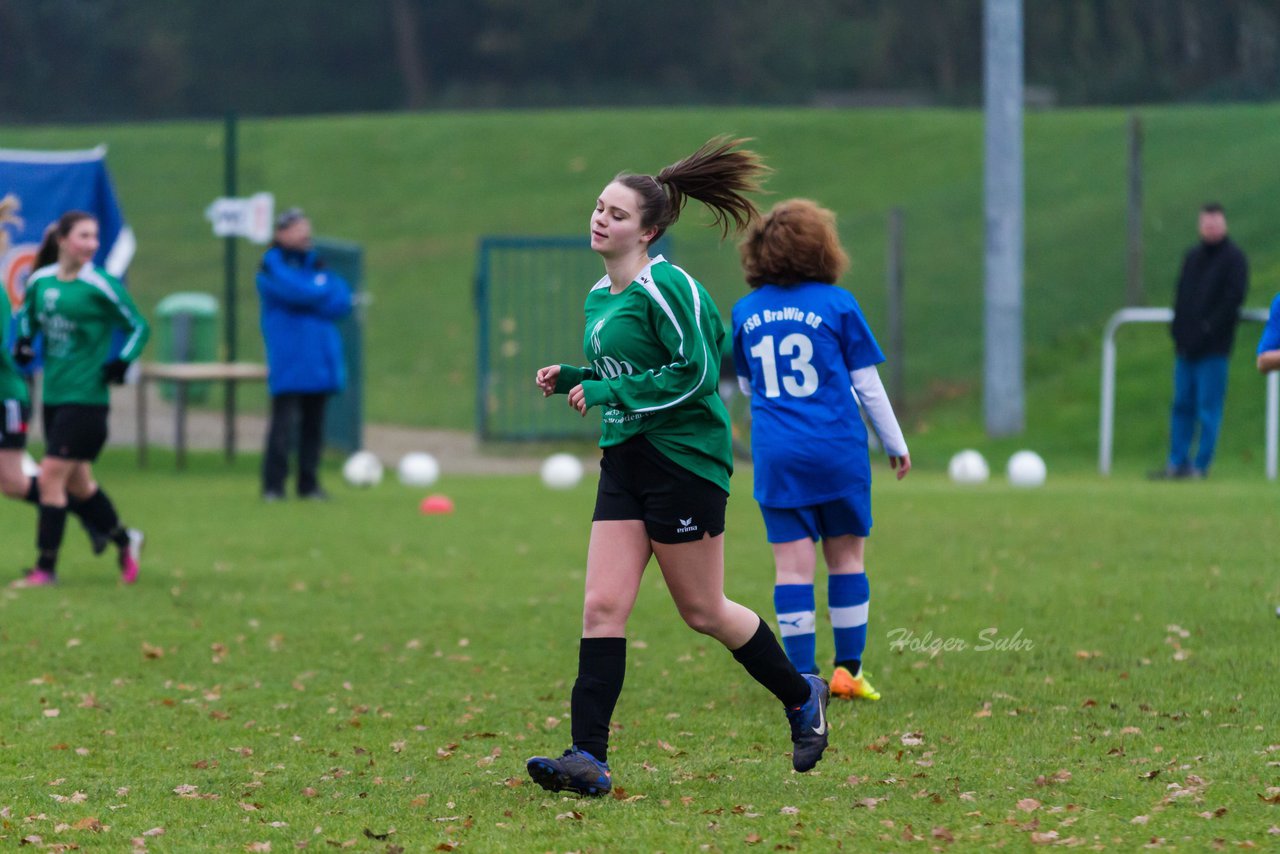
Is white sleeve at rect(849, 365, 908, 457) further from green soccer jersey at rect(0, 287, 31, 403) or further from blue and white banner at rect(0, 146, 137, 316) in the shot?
blue and white banner at rect(0, 146, 137, 316)

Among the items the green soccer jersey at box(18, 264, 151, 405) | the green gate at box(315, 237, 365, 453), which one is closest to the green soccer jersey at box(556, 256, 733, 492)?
the green soccer jersey at box(18, 264, 151, 405)

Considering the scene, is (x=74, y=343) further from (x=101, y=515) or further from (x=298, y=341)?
(x=298, y=341)

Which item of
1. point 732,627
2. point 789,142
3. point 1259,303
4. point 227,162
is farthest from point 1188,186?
point 732,627

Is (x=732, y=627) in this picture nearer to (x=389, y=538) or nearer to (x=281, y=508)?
(x=389, y=538)

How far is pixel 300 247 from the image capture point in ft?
46.9

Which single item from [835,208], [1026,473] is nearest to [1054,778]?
[1026,473]

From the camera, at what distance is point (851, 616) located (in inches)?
264

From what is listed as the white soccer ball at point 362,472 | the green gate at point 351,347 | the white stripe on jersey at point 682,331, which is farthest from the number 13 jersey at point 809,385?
the green gate at point 351,347

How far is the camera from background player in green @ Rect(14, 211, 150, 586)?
941cm

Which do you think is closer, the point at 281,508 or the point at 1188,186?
the point at 281,508

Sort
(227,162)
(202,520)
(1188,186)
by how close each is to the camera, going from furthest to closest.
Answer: (1188,186) → (227,162) → (202,520)

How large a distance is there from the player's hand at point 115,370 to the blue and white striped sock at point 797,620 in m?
4.34

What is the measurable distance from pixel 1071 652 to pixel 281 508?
783cm

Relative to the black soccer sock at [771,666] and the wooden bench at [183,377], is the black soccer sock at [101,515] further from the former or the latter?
the wooden bench at [183,377]
